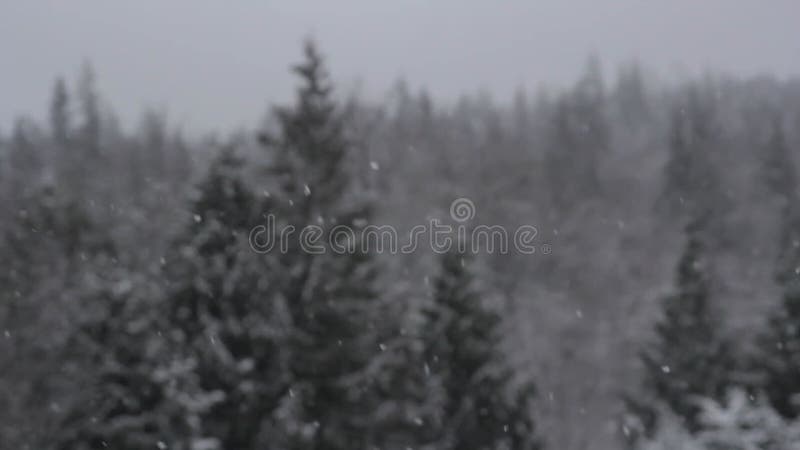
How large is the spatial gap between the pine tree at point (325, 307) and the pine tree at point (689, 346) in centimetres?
920

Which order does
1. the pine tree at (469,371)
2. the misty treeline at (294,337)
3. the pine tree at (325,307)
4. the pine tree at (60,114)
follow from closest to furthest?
1. the misty treeline at (294,337)
2. the pine tree at (325,307)
3. the pine tree at (469,371)
4. the pine tree at (60,114)

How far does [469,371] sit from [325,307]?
156 inches

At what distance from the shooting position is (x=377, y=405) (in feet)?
42.9

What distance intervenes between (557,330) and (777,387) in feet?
76.2

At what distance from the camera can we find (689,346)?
62.2ft

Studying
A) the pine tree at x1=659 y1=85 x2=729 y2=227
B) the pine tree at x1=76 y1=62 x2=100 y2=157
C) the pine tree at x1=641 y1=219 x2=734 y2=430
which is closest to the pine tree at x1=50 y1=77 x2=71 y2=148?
the pine tree at x1=76 y1=62 x2=100 y2=157

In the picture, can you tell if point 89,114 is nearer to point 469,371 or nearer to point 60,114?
point 60,114

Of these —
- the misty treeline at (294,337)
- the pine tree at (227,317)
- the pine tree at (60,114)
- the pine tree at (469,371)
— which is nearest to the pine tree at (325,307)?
the misty treeline at (294,337)

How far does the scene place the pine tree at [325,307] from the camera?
12.4 metres

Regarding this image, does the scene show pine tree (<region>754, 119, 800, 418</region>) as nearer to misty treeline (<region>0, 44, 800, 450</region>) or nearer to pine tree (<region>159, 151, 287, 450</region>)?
misty treeline (<region>0, 44, 800, 450</region>)

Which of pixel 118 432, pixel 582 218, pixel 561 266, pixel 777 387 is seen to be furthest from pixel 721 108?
pixel 118 432

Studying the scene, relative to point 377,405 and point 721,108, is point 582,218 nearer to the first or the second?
point 377,405

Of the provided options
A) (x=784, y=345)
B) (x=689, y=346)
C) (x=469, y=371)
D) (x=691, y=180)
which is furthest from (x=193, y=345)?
(x=691, y=180)

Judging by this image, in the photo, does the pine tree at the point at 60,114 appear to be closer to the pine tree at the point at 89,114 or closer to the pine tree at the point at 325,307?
the pine tree at the point at 89,114
